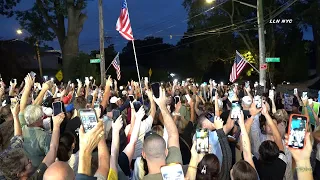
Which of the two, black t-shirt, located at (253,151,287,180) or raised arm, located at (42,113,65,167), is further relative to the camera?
black t-shirt, located at (253,151,287,180)

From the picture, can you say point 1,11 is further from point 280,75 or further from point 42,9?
point 280,75

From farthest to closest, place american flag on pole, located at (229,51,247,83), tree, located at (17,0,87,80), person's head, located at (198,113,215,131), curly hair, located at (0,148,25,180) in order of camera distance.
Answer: tree, located at (17,0,87,80) < american flag on pole, located at (229,51,247,83) < person's head, located at (198,113,215,131) < curly hair, located at (0,148,25,180)

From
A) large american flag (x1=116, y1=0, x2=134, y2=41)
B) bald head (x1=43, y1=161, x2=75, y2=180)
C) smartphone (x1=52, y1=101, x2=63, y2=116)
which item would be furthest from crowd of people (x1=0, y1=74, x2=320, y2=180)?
large american flag (x1=116, y1=0, x2=134, y2=41)

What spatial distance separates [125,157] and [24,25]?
3067 centimetres

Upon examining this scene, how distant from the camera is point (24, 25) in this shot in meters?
31.9

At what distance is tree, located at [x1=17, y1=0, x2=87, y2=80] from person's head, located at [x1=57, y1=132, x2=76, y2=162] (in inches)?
989

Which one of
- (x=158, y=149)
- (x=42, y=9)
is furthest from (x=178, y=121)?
(x=42, y=9)

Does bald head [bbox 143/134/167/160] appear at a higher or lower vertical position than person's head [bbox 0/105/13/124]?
lower

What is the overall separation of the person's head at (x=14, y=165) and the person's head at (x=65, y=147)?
865mm

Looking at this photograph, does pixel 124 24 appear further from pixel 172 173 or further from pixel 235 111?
pixel 172 173

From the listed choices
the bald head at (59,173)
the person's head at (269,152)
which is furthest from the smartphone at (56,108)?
the person's head at (269,152)

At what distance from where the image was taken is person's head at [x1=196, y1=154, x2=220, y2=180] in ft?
11.7

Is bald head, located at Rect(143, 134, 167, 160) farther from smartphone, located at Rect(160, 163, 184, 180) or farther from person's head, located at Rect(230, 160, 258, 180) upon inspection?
smartphone, located at Rect(160, 163, 184, 180)

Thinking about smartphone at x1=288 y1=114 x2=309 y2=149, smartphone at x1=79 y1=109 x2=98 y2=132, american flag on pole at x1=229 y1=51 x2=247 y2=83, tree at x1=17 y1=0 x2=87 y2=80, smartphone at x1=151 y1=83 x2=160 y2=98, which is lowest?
smartphone at x1=288 y1=114 x2=309 y2=149
